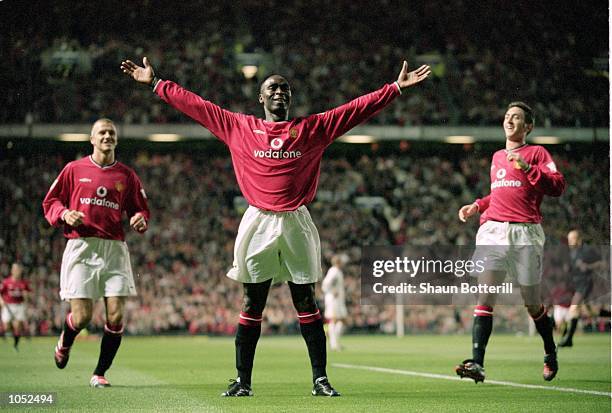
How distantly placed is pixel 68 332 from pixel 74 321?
0.21 m

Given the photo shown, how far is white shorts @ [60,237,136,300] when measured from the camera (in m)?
8.04

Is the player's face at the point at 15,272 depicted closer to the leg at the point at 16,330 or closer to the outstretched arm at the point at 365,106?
the leg at the point at 16,330

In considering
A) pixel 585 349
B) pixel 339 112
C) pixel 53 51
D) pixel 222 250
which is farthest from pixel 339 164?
pixel 339 112

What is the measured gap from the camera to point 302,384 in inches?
341

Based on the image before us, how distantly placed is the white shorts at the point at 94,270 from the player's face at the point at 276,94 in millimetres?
2195

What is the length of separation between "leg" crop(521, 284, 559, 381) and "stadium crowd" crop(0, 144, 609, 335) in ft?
45.0

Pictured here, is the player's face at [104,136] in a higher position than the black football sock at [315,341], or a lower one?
higher

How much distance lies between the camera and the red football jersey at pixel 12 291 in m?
17.9

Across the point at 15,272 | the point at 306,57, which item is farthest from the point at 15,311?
the point at 306,57

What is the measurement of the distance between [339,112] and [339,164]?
78.4 ft

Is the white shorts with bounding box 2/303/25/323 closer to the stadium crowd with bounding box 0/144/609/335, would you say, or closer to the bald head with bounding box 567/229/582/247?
the stadium crowd with bounding box 0/144/609/335

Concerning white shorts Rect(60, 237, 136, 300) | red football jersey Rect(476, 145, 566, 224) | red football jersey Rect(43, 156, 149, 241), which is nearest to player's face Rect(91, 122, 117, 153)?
red football jersey Rect(43, 156, 149, 241)

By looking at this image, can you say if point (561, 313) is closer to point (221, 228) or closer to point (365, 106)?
point (365, 106)

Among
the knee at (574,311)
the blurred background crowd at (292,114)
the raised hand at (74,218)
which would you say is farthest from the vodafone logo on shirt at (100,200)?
the blurred background crowd at (292,114)
